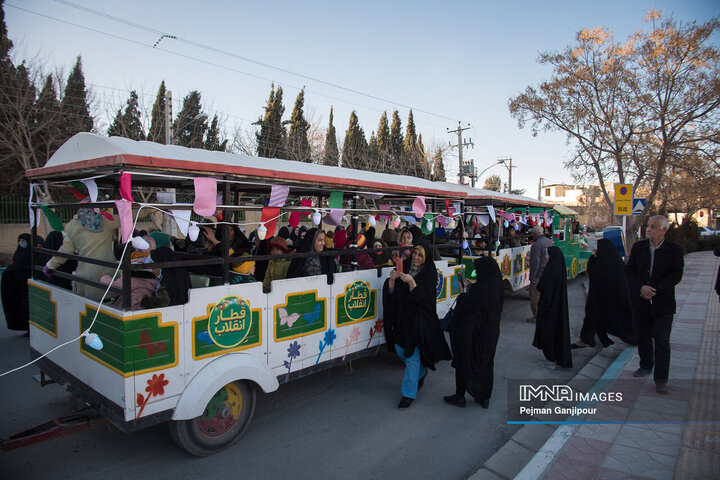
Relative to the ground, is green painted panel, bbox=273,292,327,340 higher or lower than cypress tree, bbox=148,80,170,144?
lower

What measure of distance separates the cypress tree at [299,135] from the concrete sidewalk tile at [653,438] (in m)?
24.2

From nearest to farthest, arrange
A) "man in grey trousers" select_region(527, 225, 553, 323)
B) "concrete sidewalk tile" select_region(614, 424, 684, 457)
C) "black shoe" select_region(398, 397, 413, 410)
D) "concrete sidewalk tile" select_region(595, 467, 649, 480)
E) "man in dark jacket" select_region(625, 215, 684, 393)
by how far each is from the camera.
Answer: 1. "concrete sidewalk tile" select_region(595, 467, 649, 480)
2. "concrete sidewalk tile" select_region(614, 424, 684, 457)
3. "black shoe" select_region(398, 397, 413, 410)
4. "man in dark jacket" select_region(625, 215, 684, 393)
5. "man in grey trousers" select_region(527, 225, 553, 323)

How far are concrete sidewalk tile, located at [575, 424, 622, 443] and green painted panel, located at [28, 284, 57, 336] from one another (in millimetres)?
5027

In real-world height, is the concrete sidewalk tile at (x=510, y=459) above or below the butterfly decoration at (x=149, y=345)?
below

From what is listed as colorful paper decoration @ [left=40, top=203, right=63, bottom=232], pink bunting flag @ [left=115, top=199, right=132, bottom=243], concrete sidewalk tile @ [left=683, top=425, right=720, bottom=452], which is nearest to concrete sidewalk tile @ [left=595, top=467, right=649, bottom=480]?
concrete sidewalk tile @ [left=683, top=425, right=720, bottom=452]

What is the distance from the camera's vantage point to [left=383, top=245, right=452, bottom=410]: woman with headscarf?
450cm

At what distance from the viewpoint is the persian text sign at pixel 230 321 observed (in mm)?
3471

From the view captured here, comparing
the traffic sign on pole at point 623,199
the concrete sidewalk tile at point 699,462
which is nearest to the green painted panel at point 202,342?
the concrete sidewalk tile at point 699,462

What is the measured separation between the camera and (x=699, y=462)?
11.0ft

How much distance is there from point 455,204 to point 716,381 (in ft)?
13.2

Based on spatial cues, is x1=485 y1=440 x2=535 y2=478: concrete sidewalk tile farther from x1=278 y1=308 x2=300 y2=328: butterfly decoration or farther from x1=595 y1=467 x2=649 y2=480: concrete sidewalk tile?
x1=278 y1=308 x2=300 y2=328: butterfly decoration

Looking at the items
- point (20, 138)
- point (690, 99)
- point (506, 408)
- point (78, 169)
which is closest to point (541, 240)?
point (506, 408)

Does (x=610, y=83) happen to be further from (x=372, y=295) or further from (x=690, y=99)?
(x=372, y=295)

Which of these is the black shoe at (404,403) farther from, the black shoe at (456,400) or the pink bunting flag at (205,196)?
the pink bunting flag at (205,196)
